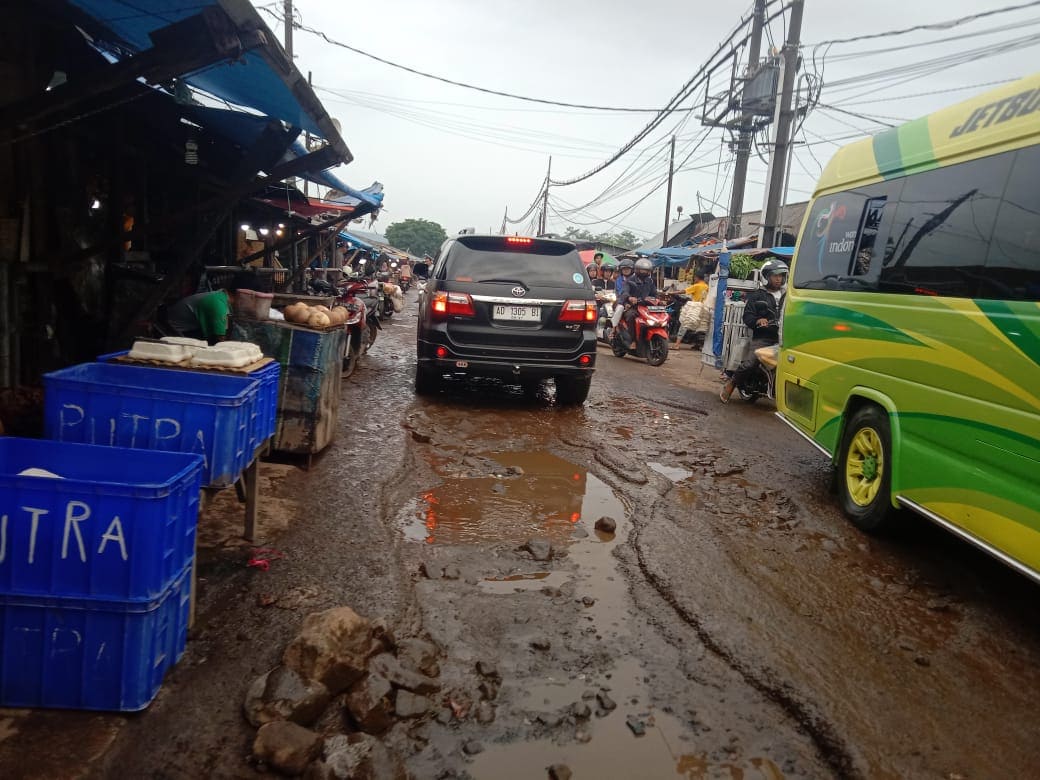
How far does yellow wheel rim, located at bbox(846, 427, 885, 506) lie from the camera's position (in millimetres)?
4453

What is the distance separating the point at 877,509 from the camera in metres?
4.35

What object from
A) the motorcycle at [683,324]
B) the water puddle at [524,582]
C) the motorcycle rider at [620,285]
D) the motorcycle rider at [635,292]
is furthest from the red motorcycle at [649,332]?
the water puddle at [524,582]

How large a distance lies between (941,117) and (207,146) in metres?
7.46

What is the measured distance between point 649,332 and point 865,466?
8.17 metres

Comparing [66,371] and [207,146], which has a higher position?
[207,146]

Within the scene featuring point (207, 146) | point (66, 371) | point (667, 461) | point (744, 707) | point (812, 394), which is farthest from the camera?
point (207, 146)

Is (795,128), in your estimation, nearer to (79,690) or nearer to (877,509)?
(877,509)

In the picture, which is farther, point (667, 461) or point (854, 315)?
point (667, 461)

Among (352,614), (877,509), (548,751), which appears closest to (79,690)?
(352,614)

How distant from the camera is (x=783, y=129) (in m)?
16.5

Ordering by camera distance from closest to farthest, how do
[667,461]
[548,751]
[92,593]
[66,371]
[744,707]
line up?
[92,593]
[548,751]
[744,707]
[66,371]
[667,461]

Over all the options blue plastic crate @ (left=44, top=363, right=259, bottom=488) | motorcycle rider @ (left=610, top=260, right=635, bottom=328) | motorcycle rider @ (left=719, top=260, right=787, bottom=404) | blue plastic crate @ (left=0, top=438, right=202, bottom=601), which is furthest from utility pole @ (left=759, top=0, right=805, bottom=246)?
blue plastic crate @ (left=0, top=438, right=202, bottom=601)

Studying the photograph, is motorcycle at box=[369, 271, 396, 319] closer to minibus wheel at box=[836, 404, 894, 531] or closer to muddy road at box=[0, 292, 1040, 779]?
muddy road at box=[0, 292, 1040, 779]

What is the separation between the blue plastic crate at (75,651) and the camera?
6.90 feet
